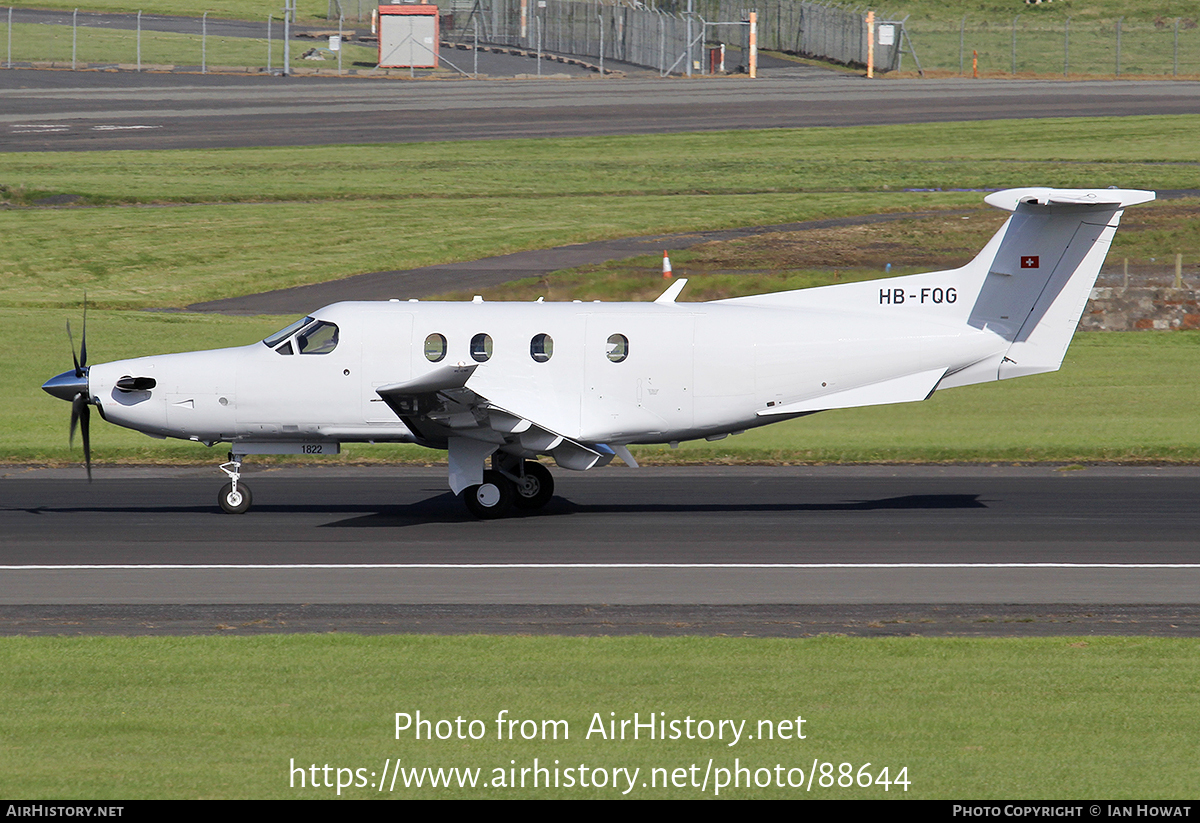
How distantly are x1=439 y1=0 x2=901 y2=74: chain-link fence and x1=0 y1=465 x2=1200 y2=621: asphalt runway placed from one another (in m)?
55.0

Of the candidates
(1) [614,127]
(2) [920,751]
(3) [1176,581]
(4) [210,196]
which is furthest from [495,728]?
(1) [614,127]

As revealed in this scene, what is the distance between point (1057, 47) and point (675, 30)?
25.1 m

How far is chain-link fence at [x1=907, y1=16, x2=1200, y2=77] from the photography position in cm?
7719

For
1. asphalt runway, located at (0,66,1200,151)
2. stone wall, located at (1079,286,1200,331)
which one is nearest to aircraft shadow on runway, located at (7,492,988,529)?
stone wall, located at (1079,286,1200,331)

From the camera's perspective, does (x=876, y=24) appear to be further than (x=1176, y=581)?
Yes

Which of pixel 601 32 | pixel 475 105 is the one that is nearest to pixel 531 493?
pixel 475 105

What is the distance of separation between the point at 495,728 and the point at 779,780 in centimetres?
198

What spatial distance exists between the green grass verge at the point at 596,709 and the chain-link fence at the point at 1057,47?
6680cm

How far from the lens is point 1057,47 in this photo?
83312 mm

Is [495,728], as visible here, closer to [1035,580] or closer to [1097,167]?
[1035,580]

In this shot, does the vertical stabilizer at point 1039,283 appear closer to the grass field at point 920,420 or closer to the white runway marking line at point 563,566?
the white runway marking line at point 563,566

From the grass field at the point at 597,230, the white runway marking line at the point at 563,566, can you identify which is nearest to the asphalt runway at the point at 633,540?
the white runway marking line at the point at 563,566

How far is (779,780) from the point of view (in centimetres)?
804

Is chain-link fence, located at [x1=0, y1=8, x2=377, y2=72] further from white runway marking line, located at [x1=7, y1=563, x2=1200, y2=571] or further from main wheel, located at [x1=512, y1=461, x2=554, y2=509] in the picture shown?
white runway marking line, located at [x1=7, y1=563, x2=1200, y2=571]
